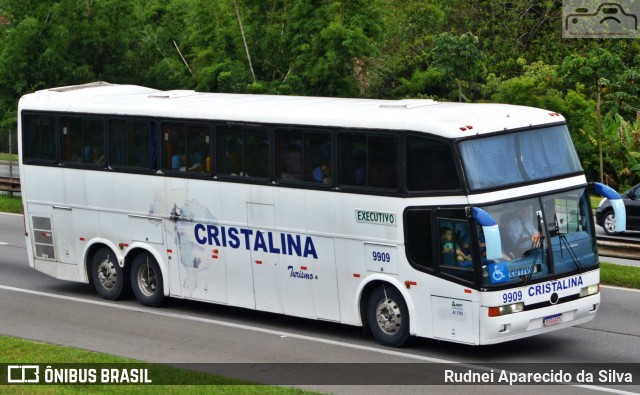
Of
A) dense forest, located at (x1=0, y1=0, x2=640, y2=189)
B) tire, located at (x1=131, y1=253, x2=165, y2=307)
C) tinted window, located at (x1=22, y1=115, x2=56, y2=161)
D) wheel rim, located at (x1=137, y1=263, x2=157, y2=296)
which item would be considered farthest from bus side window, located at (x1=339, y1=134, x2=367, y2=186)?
dense forest, located at (x1=0, y1=0, x2=640, y2=189)

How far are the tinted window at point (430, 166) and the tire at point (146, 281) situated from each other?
18.7ft

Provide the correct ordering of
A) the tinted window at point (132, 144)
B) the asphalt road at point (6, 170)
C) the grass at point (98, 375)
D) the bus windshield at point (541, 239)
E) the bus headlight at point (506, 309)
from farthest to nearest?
1. the asphalt road at point (6, 170)
2. the tinted window at point (132, 144)
3. the bus windshield at point (541, 239)
4. the bus headlight at point (506, 309)
5. the grass at point (98, 375)

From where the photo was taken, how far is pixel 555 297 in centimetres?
1591

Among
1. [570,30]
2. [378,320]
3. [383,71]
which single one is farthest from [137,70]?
[378,320]

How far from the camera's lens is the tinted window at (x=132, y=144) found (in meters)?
19.8

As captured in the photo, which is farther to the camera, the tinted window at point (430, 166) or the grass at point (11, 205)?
the grass at point (11, 205)

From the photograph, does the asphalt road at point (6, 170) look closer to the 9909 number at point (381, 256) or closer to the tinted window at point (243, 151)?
the tinted window at point (243, 151)

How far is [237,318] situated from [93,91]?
5.26 m

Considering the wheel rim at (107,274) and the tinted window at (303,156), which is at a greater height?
the tinted window at (303,156)

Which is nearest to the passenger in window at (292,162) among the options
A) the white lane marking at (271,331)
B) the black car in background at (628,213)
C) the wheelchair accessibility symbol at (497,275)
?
the white lane marking at (271,331)

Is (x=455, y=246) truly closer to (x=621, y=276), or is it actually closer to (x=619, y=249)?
(x=621, y=276)

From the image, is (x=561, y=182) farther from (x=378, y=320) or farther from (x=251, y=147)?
(x=251, y=147)

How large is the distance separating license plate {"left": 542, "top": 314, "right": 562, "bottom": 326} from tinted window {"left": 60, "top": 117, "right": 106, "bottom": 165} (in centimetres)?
824

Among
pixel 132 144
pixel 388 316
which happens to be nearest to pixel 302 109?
pixel 388 316
